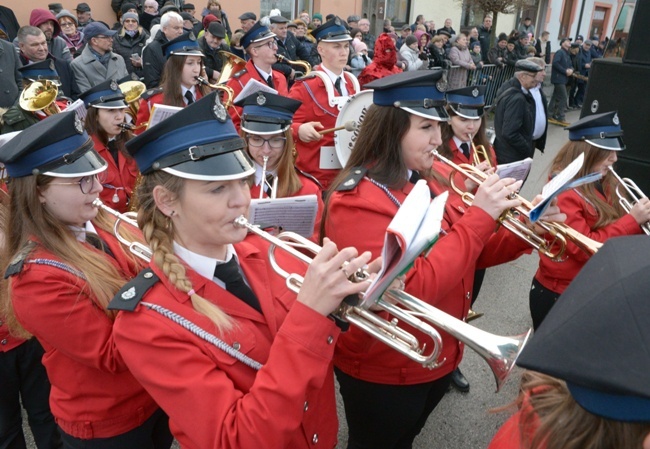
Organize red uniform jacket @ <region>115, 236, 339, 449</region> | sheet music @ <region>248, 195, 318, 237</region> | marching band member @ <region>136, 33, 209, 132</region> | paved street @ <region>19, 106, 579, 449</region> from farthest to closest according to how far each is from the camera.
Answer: marching band member @ <region>136, 33, 209, 132</region> < paved street @ <region>19, 106, 579, 449</region> < sheet music @ <region>248, 195, 318, 237</region> < red uniform jacket @ <region>115, 236, 339, 449</region>

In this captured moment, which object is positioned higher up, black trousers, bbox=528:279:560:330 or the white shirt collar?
the white shirt collar

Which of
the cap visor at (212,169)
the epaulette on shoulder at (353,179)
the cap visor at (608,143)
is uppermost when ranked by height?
the cap visor at (212,169)

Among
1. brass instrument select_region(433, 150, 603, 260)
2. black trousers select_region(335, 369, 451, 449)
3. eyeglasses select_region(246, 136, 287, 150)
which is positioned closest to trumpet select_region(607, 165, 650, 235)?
brass instrument select_region(433, 150, 603, 260)

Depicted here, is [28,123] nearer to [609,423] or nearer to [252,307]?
[252,307]

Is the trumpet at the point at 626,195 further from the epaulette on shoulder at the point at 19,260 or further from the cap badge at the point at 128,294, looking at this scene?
the epaulette on shoulder at the point at 19,260

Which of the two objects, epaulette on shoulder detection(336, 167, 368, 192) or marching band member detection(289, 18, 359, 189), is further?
marching band member detection(289, 18, 359, 189)

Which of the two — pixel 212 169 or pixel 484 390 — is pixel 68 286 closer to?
pixel 212 169

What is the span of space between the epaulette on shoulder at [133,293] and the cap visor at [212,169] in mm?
339

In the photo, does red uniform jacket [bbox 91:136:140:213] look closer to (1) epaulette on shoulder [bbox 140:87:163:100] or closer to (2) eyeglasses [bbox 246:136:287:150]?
(2) eyeglasses [bbox 246:136:287:150]

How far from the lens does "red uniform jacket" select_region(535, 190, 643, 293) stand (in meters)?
3.10

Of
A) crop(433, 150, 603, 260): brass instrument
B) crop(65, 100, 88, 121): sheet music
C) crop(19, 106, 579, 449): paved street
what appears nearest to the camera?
crop(433, 150, 603, 260): brass instrument

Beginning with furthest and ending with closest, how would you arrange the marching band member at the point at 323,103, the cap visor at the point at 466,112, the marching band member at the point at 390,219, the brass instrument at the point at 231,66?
1. the brass instrument at the point at 231,66
2. the marching band member at the point at 323,103
3. the cap visor at the point at 466,112
4. the marching band member at the point at 390,219

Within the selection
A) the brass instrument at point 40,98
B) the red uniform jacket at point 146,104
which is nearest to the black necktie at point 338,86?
the red uniform jacket at point 146,104

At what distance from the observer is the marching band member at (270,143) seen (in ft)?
11.3
